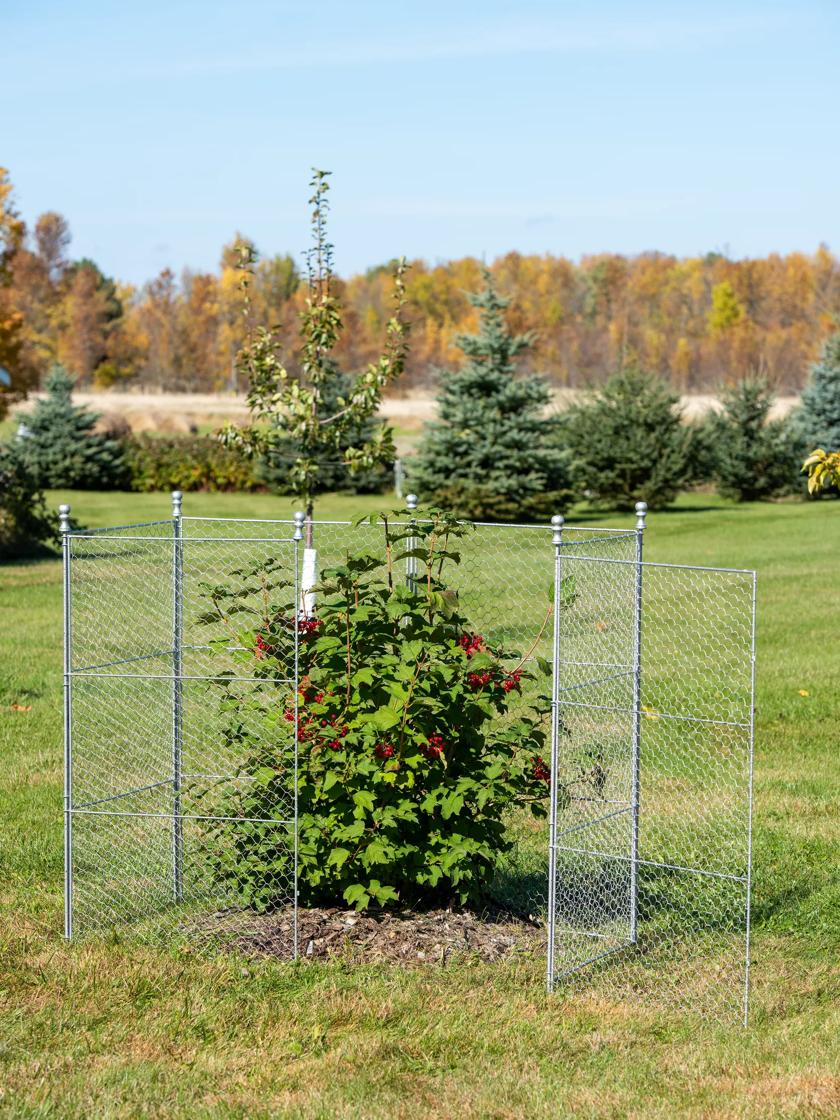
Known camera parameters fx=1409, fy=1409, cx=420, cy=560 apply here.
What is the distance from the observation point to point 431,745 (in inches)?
229

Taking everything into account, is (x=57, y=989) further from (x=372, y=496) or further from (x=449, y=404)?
(x=372, y=496)

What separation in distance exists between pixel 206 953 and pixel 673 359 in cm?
7335

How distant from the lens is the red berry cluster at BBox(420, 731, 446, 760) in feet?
19.1

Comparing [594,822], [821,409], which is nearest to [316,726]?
[594,822]

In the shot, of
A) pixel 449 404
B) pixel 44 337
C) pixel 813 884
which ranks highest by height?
pixel 44 337

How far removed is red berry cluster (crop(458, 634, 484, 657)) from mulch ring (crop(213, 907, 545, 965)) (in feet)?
3.84

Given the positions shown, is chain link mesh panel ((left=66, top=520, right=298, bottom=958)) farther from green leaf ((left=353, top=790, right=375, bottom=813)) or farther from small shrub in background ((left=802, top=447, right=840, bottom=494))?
small shrub in background ((left=802, top=447, right=840, bottom=494))

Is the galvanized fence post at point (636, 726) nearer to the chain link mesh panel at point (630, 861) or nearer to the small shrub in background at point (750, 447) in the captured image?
the chain link mesh panel at point (630, 861)

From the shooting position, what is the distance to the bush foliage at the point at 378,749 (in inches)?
226

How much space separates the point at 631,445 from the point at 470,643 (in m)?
23.0

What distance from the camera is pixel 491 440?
83.7 ft

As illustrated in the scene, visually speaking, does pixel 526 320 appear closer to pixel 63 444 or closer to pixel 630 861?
pixel 63 444

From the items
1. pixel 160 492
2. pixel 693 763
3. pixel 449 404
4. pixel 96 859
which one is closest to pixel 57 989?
pixel 96 859

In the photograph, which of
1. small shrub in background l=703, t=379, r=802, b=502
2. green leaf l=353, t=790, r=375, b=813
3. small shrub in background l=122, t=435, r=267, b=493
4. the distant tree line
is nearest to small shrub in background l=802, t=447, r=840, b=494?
green leaf l=353, t=790, r=375, b=813
